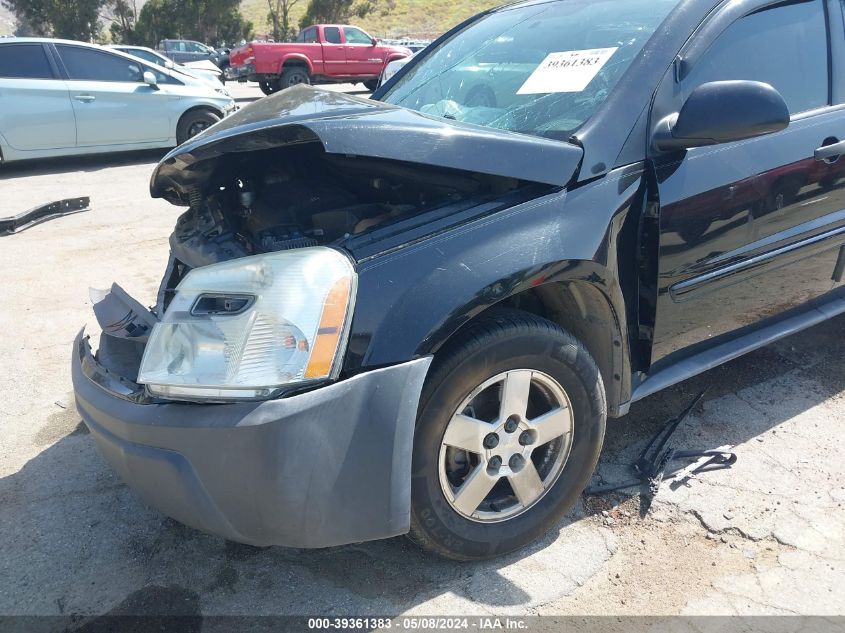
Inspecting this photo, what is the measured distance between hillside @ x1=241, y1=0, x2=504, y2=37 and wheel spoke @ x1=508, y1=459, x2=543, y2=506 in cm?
5330

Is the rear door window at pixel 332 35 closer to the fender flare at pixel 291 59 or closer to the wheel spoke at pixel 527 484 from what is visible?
the fender flare at pixel 291 59

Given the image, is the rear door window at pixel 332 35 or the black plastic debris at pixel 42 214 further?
the rear door window at pixel 332 35

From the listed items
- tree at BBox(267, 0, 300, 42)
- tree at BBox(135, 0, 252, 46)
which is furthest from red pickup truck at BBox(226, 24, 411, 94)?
tree at BBox(267, 0, 300, 42)

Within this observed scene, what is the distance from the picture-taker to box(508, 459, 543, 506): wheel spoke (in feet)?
6.91

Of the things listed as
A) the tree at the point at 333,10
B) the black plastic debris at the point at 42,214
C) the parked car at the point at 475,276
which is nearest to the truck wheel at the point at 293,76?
the black plastic debris at the point at 42,214

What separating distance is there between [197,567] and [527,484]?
43.5 inches

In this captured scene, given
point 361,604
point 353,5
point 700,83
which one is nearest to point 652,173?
point 700,83

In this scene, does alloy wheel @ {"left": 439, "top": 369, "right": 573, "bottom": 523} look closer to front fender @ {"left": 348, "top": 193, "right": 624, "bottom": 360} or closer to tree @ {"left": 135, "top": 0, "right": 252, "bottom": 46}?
front fender @ {"left": 348, "top": 193, "right": 624, "bottom": 360}

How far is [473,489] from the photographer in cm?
204

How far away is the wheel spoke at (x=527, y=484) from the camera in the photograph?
82.9 inches

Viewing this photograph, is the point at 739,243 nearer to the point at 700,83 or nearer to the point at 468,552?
the point at 700,83

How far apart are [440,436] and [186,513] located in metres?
0.71

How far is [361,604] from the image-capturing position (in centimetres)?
205

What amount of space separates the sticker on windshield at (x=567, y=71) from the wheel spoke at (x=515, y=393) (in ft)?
3.50
